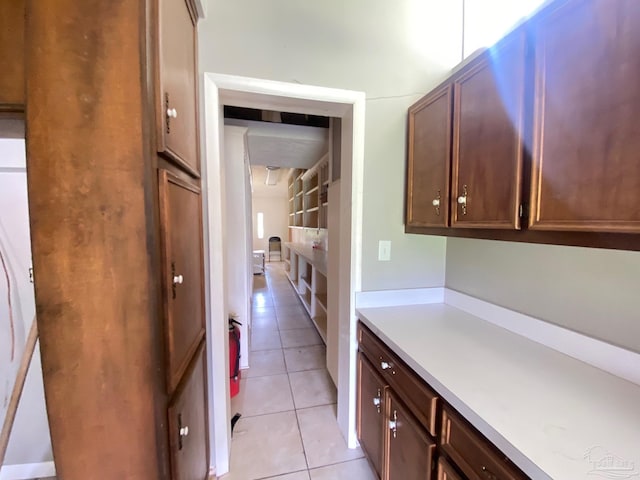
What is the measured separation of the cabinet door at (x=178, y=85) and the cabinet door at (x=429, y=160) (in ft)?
3.68

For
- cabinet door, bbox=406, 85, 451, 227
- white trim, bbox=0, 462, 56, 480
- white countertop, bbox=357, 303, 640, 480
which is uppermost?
cabinet door, bbox=406, 85, 451, 227

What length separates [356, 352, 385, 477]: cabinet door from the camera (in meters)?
1.33

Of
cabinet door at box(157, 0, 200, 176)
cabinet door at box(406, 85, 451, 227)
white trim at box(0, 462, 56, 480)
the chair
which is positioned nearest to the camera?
cabinet door at box(157, 0, 200, 176)

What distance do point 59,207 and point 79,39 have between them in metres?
0.40

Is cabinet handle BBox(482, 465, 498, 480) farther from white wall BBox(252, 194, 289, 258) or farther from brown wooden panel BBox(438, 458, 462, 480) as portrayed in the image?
white wall BBox(252, 194, 289, 258)

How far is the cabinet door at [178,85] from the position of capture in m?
0.73

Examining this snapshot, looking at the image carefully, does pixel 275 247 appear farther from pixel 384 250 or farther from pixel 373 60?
pixel 373 60

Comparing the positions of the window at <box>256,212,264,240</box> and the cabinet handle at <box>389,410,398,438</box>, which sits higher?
the window at <box>256,212,264,240</box>

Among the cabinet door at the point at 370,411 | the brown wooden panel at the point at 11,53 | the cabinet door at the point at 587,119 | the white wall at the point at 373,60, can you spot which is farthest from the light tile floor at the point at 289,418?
the brown wooden panel at the point at 11,53

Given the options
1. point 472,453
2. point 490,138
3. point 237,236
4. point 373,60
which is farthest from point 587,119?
point 237,236

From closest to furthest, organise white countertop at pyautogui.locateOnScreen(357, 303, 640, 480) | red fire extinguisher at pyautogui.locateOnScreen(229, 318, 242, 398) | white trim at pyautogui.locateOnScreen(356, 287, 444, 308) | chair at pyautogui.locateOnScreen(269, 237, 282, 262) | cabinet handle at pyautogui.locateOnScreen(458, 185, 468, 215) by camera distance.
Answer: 1. white countertop at pyautogui.locateOnScreen(357, 303, 640, 480)
2. cabinet handle at pyautogui.locateOnScreen(458, 185, 468, 215)
3. white trim at pyautogui.locateOnScreen(356, 287, 444, 308)
4. red fire extinguisher at pyautogui.locateOnScreen(229, 318, 242, 398)
5. chair at pyautogui.locateOnScreen(269, 237, 282, 262)

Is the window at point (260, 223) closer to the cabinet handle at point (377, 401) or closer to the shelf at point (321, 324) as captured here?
the shelf at point (321, 324)

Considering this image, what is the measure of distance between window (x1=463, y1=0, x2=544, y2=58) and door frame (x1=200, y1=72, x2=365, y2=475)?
756 mm

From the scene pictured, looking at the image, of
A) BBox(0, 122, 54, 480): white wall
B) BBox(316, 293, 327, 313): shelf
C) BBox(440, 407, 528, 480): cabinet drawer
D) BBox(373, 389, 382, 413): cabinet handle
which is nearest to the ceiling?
BBox(0, 122, 54, 480): white wall
